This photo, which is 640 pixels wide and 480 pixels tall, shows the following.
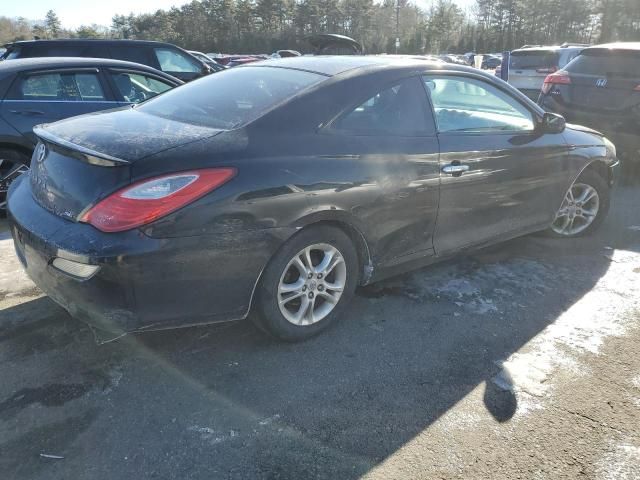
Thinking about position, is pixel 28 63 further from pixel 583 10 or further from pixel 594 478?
pixel 583 10

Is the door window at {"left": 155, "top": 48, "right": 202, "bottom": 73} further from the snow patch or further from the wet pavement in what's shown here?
the snow patch

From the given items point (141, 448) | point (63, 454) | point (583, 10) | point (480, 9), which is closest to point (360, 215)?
point (141, 448)

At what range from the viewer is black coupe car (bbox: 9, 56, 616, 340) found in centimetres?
239

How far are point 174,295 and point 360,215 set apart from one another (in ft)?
3.69

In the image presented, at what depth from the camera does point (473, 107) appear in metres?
3.85

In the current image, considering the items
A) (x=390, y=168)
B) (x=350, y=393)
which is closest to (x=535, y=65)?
(x=390, y=168)

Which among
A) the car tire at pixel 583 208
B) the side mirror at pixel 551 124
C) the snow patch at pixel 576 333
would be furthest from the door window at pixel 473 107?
the snow patch at pixel 576 333

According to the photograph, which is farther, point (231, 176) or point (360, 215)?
point (360, 215)

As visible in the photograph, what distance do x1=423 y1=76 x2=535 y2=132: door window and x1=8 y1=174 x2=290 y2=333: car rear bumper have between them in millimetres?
1587

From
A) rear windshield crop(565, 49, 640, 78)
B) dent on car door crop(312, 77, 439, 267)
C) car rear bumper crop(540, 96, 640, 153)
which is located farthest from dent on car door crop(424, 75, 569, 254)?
rear windshield crop(565, 49, 640, 78)

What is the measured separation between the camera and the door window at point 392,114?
3.03 m

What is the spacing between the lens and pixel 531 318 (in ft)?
11.2

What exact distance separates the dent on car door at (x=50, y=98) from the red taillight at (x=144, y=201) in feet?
10.8

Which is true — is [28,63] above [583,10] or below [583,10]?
below
